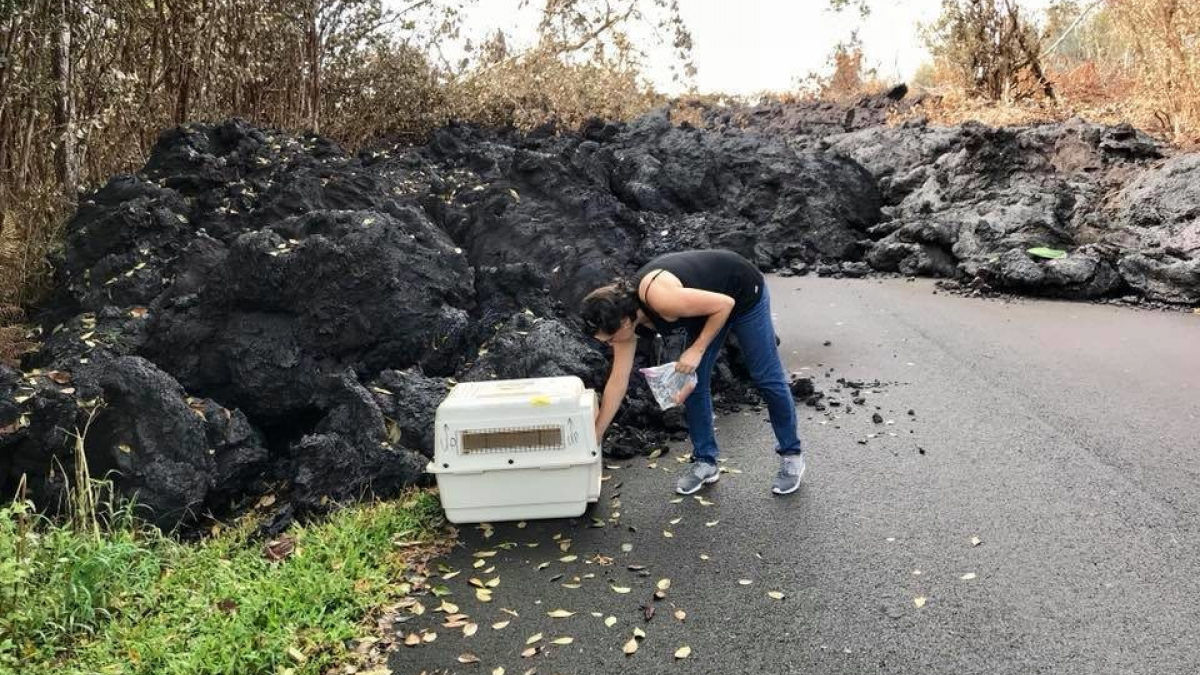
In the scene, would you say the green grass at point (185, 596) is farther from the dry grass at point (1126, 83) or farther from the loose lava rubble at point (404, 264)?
the dry grass at point (1126, 83)

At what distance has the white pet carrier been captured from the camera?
386 centimetres

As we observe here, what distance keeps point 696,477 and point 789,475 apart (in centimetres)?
47

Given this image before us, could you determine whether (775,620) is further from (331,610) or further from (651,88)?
(651,88)

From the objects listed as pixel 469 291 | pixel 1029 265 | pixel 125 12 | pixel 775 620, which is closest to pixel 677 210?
pixel 1029 265

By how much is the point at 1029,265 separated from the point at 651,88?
10.5 metres

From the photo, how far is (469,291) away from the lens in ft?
20.2

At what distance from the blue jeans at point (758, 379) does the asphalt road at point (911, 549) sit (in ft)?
0.93

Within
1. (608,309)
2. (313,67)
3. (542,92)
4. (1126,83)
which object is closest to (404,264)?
(608,309)

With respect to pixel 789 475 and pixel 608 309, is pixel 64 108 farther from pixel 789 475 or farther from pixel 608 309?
pixel 789 475

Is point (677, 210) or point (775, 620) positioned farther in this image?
point (677, 210)

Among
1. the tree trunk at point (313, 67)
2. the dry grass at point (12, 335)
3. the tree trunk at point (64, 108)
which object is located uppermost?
the tree trunk at point (313, 67)

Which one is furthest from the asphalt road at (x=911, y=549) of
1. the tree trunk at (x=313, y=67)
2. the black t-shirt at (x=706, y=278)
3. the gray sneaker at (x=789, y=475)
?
the tree trunk at (x=313, y=67)

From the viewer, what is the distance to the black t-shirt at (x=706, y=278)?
13.2 feet

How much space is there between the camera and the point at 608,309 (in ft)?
12.4
